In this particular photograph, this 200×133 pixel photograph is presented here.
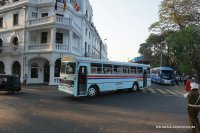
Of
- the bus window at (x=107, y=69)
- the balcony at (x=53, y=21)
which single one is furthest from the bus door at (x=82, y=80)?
the balcony at (x=53, y=21)

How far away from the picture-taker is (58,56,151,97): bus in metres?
15.0

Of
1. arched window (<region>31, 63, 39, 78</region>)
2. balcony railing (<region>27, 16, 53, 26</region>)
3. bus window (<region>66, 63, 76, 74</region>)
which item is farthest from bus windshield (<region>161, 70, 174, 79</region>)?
bus window (<region>66, 63, 76, 74</region>)

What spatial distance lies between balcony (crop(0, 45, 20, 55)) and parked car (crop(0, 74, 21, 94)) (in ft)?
39.8

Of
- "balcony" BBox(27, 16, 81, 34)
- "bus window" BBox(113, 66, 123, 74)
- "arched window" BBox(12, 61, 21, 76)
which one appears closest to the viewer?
"bus window" BBox(113, 66, 123, 74)

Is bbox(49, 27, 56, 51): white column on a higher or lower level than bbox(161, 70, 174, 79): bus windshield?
higher

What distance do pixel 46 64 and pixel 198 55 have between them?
84.0 ft

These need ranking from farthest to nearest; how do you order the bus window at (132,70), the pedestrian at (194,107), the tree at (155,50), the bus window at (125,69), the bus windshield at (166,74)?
the tree at (155,50) → the bus windshield at (166,74) → the bus window at (132,70) → the bus window at (125,69) → the pedestrian at (194,107)

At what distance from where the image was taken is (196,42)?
34.2 metres

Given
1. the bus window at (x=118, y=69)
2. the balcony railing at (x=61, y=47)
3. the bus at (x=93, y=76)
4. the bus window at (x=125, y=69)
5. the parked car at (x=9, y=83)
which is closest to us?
the bus at (x=93, y=76)

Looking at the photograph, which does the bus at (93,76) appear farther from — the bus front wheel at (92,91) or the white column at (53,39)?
the white column at (53,39)

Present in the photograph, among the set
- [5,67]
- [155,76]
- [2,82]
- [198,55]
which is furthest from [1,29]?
[198,55]

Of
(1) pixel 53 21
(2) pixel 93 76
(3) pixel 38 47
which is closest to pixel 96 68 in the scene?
(2) pixel 93 76

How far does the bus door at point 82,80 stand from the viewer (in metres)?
15.2

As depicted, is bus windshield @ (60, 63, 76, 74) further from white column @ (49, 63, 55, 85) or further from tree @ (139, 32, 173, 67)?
tree @ (139, 32, 173, 67)
